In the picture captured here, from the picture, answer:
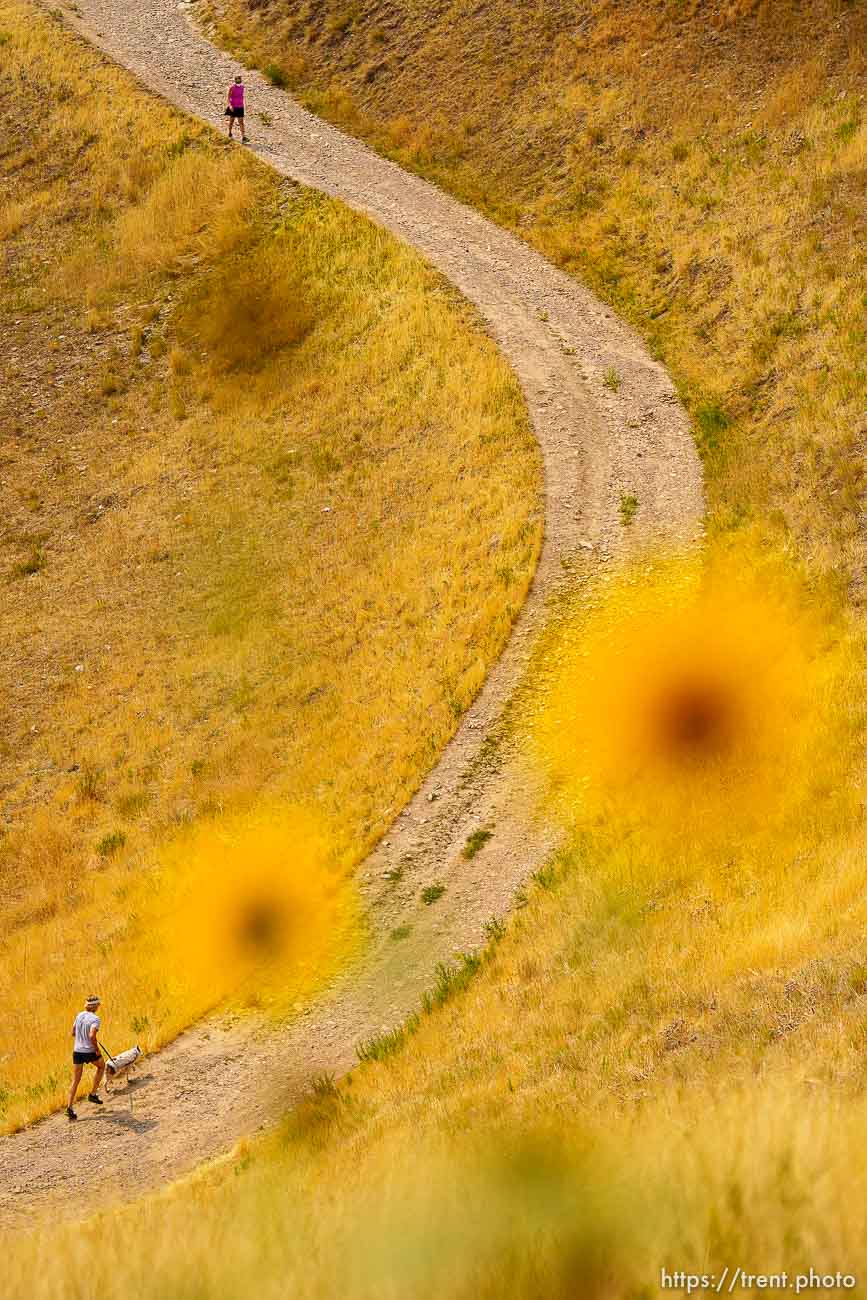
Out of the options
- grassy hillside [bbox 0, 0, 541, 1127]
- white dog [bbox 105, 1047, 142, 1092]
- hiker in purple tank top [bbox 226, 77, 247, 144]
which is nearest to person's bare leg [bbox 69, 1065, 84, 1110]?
white dog [bbox 105, 1047, 142, 1092]

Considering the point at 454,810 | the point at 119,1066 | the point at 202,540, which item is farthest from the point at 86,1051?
the point at 202,540

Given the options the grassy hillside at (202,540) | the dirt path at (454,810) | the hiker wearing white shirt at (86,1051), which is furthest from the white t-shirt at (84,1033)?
the grassy hillside at (202,540)

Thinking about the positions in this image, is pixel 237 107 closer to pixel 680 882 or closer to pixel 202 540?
pixel 202 540

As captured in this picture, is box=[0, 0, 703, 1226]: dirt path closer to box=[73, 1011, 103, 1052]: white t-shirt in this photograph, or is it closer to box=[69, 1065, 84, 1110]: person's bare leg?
box=[69, 1065, 84, 1110]: person's bare leg

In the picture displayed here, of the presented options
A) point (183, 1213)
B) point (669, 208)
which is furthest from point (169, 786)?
point (669, 208)

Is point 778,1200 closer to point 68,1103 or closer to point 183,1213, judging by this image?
point 183,1213

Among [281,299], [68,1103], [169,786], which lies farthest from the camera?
[281,299]
